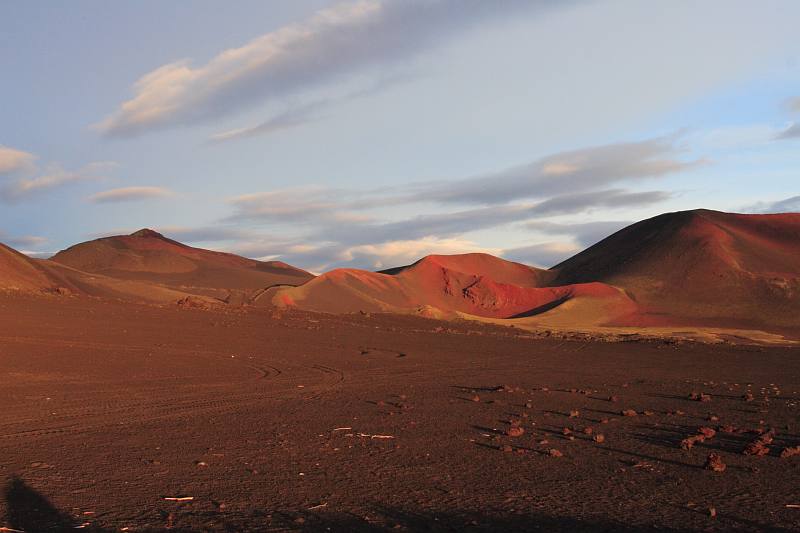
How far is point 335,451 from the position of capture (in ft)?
35.6

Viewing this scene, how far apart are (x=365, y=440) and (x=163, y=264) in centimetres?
12325

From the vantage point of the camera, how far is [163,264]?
12788cm

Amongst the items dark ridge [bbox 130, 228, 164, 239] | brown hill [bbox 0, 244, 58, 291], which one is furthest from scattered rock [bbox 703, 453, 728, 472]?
dark ridge [bbox 130, 228, 164, 239]

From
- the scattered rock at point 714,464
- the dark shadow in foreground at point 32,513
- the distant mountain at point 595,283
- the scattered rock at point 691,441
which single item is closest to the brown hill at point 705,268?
the distant mountain at point 595,283

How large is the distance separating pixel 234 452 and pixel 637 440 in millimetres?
6544

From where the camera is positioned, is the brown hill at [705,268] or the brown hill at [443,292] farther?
the brown hill at [705,268]

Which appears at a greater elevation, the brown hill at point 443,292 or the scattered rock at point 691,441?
the brown hill at point 443,292

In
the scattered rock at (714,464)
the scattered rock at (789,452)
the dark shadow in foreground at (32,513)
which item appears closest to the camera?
the dark shadow in foreground at (32,513)

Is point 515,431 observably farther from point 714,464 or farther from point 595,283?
point 595,283

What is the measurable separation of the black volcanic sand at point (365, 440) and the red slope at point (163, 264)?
9296 centimetres

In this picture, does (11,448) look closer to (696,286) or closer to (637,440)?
(637,440)

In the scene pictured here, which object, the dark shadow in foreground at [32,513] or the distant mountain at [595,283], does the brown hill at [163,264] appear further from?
the dark shadow in foreground at [32,513]

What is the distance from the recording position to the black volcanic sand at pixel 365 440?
7.64 meters

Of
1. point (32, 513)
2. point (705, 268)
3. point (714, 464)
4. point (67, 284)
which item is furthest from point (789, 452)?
point (705, 268)
